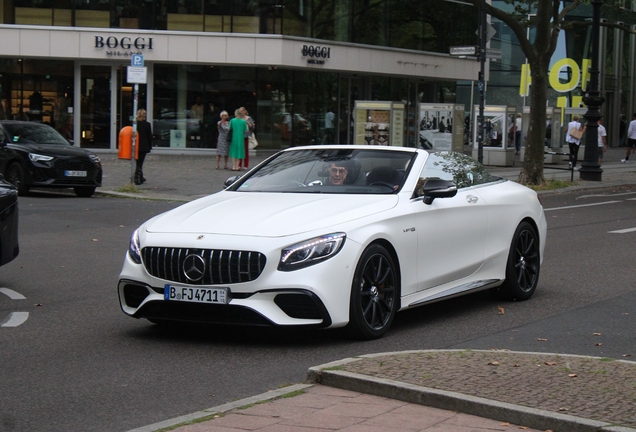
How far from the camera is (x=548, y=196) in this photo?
24281 mm

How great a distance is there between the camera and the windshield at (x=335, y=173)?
8188 millimetres

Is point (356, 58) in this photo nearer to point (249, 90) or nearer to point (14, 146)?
point (249, 90)

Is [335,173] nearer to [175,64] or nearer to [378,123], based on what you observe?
[378,123]

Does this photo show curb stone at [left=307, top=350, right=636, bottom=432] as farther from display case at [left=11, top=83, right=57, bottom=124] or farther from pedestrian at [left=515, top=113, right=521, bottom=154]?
display case at [left=11, top=83, right=57, bottom=124]

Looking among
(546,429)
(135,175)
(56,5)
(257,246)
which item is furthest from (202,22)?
(546,429)

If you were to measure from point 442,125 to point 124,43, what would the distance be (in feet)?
39.6

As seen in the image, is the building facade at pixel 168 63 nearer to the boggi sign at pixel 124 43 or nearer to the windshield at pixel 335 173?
the boggi sign at pixel 124 43

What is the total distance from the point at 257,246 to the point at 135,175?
1824 centimetres

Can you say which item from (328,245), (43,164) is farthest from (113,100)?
(328,245)

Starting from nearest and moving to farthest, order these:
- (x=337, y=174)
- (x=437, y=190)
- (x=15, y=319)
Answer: (x=437, y=190), (x=15, y=319), (x=337, y=174)

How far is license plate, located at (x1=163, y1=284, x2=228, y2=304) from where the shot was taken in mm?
6898

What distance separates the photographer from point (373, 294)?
7328 millimetres

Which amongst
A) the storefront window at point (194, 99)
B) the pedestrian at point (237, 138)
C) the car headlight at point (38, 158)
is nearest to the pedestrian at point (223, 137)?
the pedestrian at point (237, 138)

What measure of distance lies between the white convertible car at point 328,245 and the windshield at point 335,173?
1 centimetres
